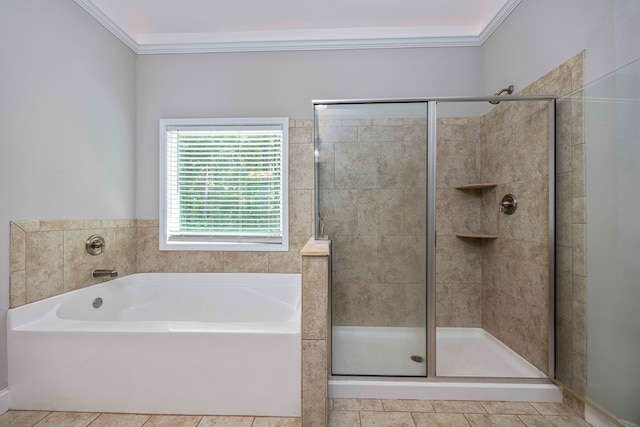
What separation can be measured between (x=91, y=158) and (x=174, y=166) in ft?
1.89

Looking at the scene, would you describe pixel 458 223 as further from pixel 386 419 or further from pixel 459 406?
pixel 386 419

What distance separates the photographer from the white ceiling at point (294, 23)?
215 centimetres

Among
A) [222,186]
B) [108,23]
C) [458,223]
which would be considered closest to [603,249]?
[458,223]

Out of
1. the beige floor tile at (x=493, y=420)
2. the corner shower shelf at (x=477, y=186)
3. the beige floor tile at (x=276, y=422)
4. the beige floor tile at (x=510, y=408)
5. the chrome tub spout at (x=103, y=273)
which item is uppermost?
the corner shower shelf at (x=477, y=186)

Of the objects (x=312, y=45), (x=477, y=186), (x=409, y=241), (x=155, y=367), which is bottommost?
(x=155, y=367)

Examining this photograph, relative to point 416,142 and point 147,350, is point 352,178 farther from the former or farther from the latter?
point 147,350

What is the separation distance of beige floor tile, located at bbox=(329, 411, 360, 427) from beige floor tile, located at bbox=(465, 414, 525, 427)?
1.96 ft

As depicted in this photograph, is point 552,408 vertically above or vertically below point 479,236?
below

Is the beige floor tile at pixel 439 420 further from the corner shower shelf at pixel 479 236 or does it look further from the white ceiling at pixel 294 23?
the white ceiling at pixel 294 23

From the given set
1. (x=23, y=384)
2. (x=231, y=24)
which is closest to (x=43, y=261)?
(x=23, y=384)

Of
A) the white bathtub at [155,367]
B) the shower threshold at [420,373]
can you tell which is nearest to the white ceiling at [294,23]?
the white bathtub at [155,367]

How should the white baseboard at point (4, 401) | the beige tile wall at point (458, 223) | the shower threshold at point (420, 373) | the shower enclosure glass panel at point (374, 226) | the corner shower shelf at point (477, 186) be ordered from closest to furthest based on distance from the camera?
the white baseboard at point (4, 401)
the shower threshold at point (420, 373)
the shower enclosure glass panel at point (374, 226)
the corner shower shelf at point (477, 186)
the beige tile wall at point (458, 223)

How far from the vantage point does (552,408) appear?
5.23 feet

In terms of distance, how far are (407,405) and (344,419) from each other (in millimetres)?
384
